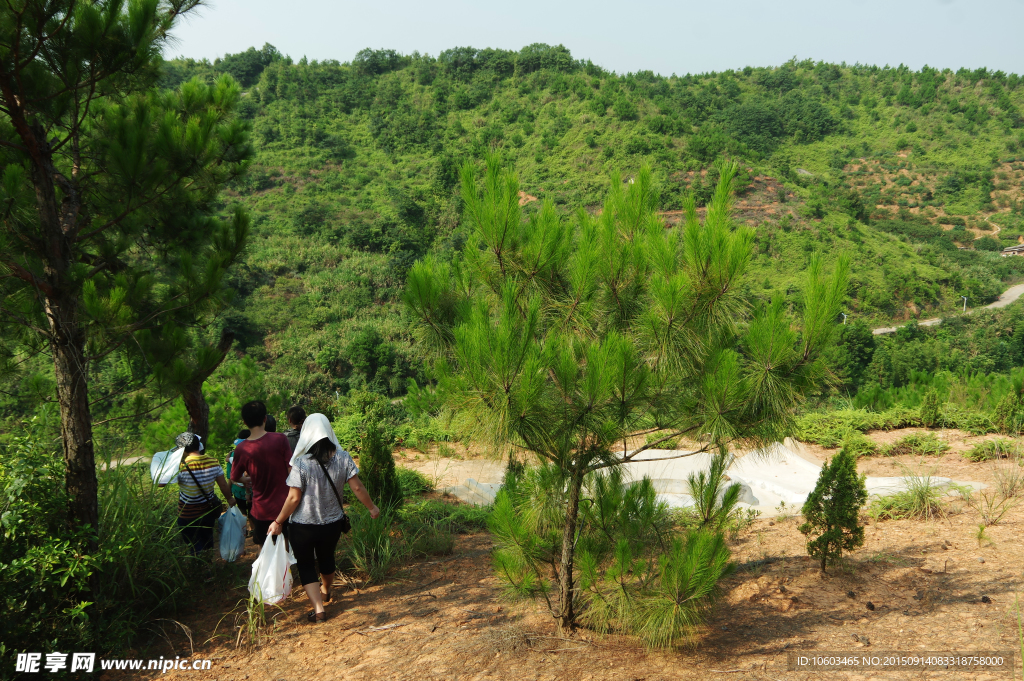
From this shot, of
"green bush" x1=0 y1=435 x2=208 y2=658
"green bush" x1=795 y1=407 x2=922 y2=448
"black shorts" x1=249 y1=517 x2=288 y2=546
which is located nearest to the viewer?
"green bush" x1=0 y1=435 x2=208 y2=658

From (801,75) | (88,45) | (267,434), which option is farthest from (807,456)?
(801,75)

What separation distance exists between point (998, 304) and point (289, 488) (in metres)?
39.4

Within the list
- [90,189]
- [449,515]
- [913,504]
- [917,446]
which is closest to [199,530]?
[449,515]

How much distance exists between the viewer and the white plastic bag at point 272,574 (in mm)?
3078

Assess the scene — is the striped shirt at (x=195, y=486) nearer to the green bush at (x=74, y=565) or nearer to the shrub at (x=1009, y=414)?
the green bush at (x=74, y=565)

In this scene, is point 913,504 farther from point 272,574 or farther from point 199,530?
A: point 199,530

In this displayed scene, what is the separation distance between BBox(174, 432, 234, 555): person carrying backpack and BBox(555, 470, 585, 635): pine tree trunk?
2134 mm

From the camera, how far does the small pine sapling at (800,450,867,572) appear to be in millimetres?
3516

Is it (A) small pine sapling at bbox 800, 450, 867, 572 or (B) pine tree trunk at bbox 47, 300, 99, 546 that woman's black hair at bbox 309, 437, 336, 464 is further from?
(A) small pine sapling at bbox 800, 450, 867, 572

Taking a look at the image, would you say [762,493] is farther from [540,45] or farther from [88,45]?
Result: [540,45]

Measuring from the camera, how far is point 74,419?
3.26m

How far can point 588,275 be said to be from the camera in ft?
8.95

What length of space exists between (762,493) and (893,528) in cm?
179

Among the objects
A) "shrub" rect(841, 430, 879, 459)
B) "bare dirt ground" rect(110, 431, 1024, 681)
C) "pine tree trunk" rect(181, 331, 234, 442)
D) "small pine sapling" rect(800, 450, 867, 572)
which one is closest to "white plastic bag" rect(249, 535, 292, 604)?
"bare dirt ground" rect(110, 431, 1024, 681)
